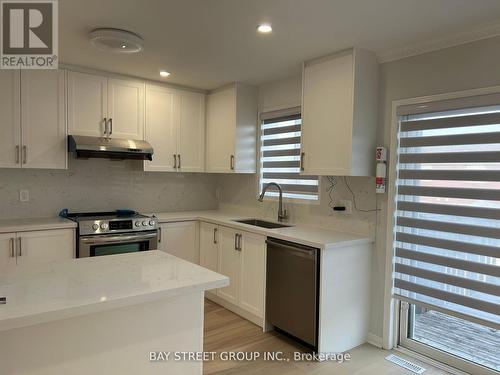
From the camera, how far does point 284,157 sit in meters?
3.92

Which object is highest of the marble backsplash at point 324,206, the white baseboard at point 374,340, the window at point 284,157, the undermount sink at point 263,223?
the window at point 284,157

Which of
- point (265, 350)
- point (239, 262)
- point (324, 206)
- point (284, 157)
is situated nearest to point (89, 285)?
point (265, 350)

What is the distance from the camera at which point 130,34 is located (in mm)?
2623

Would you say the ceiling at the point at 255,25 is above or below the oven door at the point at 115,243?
above

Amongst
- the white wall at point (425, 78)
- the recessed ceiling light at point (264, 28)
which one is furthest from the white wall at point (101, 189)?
the white wall at point (425, 78)

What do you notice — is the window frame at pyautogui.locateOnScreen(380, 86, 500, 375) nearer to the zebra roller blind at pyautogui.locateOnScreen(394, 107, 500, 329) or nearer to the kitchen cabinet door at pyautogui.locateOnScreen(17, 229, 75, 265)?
the zebra roller blind at pyautogui.locateOnScreen(394, 107, 500, 329)

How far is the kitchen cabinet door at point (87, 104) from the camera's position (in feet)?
11.6

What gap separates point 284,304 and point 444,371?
4.11ft

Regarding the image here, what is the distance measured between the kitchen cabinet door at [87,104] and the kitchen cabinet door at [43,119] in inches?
3.1

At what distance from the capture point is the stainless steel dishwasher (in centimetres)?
281

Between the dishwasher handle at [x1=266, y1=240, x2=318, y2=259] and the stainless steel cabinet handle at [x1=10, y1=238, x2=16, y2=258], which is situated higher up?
the dishwasher handle at [x1=266, y1=240, x2=318, y2=259]

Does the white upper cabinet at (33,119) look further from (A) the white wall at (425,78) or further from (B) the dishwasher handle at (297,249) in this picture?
(A) the white wall at (425,78)

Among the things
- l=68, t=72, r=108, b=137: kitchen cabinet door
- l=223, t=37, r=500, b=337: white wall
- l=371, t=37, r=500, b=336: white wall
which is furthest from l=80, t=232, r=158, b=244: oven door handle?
l=371, t=37, r=500, b=336: white wall

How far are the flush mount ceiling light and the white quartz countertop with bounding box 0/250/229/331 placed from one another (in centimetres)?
157
